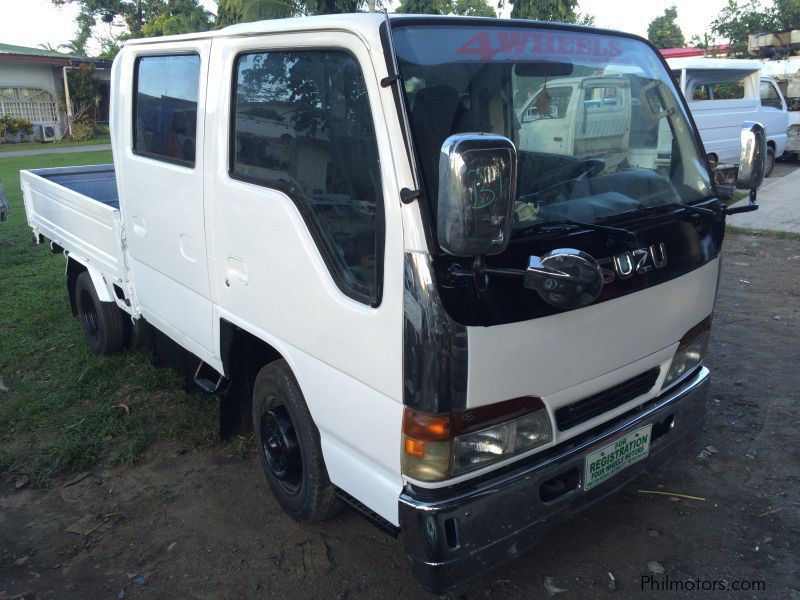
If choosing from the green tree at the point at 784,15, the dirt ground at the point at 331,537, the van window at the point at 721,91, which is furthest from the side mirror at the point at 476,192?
the green tree at the point at 784,15

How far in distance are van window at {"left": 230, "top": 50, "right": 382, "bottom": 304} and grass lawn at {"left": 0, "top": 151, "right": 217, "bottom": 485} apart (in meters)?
2.00

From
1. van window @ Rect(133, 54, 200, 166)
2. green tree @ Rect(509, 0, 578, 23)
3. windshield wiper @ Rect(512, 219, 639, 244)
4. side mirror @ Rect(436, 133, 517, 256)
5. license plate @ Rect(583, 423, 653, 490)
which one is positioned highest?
green tree @ Rect(509, 0, 578, 23)

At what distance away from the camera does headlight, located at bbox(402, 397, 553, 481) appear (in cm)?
224

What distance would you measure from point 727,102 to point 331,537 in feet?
38.8

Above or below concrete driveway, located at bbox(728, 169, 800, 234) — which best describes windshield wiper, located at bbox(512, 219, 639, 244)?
above

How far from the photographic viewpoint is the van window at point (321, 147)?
242cm

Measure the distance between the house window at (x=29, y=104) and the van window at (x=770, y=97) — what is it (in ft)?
87.5

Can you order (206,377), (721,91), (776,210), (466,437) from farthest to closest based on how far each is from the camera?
1. (721,91)
2. (776,210)
3. (206,377)
4. (466,437)

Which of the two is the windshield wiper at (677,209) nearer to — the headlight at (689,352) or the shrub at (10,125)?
the headlight at (689,352)

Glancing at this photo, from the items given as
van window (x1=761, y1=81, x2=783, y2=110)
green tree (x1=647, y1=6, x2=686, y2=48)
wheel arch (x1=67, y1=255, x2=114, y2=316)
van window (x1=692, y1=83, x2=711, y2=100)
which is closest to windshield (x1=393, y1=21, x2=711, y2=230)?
wheel arch (x1=67, y1=255, x2=114, y2=316)

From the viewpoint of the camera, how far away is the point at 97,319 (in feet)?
17.6

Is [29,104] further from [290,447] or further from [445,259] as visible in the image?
[445,259]

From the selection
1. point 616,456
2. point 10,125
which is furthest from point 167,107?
point 10,125

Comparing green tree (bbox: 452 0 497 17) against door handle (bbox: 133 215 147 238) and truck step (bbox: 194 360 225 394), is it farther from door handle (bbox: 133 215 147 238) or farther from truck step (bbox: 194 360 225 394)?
truck step (bbox: 194 360 225 394)
